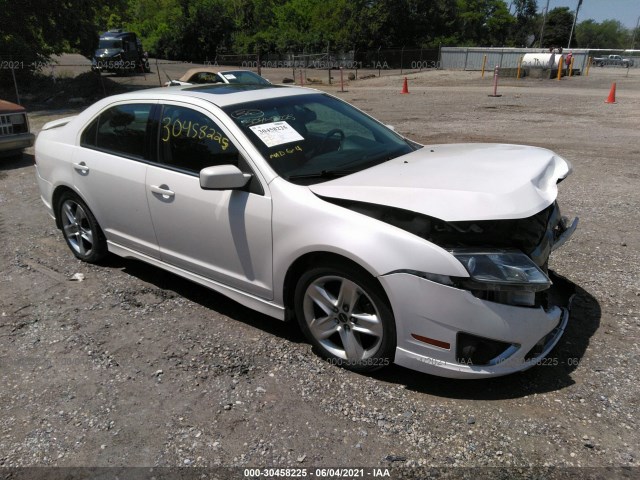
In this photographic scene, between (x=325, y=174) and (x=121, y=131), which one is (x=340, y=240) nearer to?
(x=325, y=174)

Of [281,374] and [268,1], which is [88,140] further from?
[268,1]


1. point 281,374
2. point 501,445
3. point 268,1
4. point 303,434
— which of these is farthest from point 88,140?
point 268,1

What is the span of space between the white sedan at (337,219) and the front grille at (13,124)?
18.9ft

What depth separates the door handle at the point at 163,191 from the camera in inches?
148

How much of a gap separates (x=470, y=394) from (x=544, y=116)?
47.4 ft

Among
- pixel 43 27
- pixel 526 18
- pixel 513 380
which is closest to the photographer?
pixel 513 380

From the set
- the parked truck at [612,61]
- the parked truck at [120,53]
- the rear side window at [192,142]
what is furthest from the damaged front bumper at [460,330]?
the parked truck at [612,61]

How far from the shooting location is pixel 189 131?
148 inches

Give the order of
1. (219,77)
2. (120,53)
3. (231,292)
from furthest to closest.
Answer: (120,53) → (219,77) → (231,292)

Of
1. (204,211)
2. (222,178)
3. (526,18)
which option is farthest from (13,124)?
(526,18)

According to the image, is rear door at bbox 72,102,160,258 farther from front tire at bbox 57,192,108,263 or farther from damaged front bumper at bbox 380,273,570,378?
damaged front bumper at bbox 380,273,570,378

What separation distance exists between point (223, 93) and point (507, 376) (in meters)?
2.84

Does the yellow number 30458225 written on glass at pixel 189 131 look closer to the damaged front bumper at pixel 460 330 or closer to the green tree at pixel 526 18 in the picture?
the damaged front bumper at pixel 460 330

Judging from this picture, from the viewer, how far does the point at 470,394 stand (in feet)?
9.78
